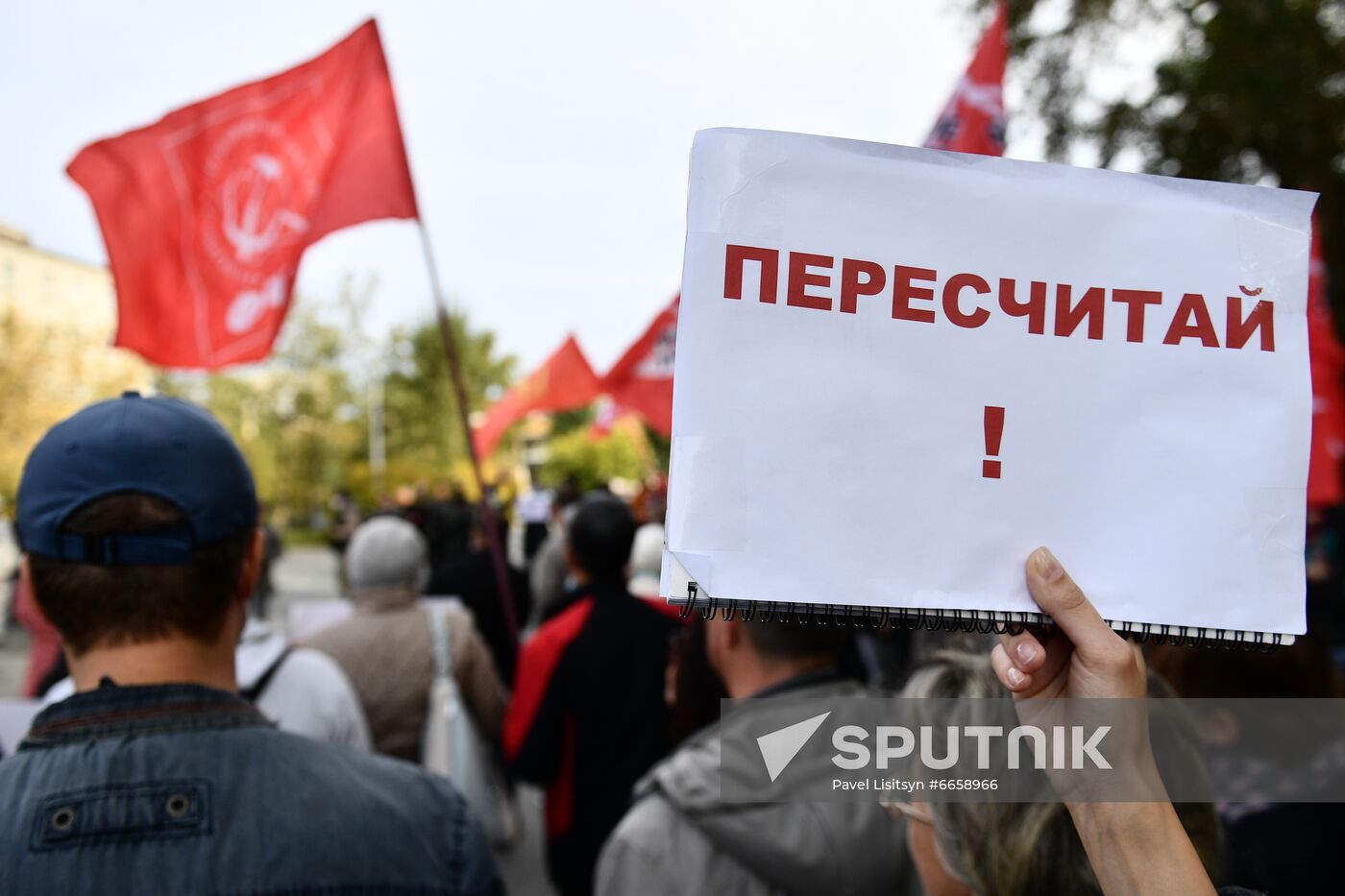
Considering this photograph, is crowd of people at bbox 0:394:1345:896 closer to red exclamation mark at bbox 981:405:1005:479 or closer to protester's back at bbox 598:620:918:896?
protester's back at bbox 598:620:918:896

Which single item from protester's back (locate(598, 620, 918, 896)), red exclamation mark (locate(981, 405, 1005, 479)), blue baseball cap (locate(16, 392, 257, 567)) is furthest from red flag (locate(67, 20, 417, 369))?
red exclamation mark (locate(981, 405, 1005, 479))

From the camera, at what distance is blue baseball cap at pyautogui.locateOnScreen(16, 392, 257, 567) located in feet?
5.00

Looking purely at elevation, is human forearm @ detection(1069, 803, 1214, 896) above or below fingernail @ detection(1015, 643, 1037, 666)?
below

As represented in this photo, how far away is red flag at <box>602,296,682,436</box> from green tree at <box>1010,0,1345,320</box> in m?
8.20

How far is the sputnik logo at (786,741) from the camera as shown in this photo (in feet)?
6.96

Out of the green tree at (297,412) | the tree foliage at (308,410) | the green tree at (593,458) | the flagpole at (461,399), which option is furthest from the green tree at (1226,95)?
the green tree at (593,458)

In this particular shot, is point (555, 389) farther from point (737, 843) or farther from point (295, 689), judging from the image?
point (737, 843)

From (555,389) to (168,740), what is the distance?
758 centimetres

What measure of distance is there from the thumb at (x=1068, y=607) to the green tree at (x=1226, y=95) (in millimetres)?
12395

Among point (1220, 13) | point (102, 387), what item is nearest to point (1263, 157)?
point (1220, 13)

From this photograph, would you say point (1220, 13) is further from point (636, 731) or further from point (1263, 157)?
point (636, 731)

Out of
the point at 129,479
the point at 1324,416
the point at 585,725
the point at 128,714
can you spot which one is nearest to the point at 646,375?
the point at 585,725

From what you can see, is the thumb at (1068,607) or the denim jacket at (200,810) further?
the denim jacket at (200,810)

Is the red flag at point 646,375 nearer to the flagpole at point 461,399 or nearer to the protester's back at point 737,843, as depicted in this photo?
the flagpole at point 461,399
